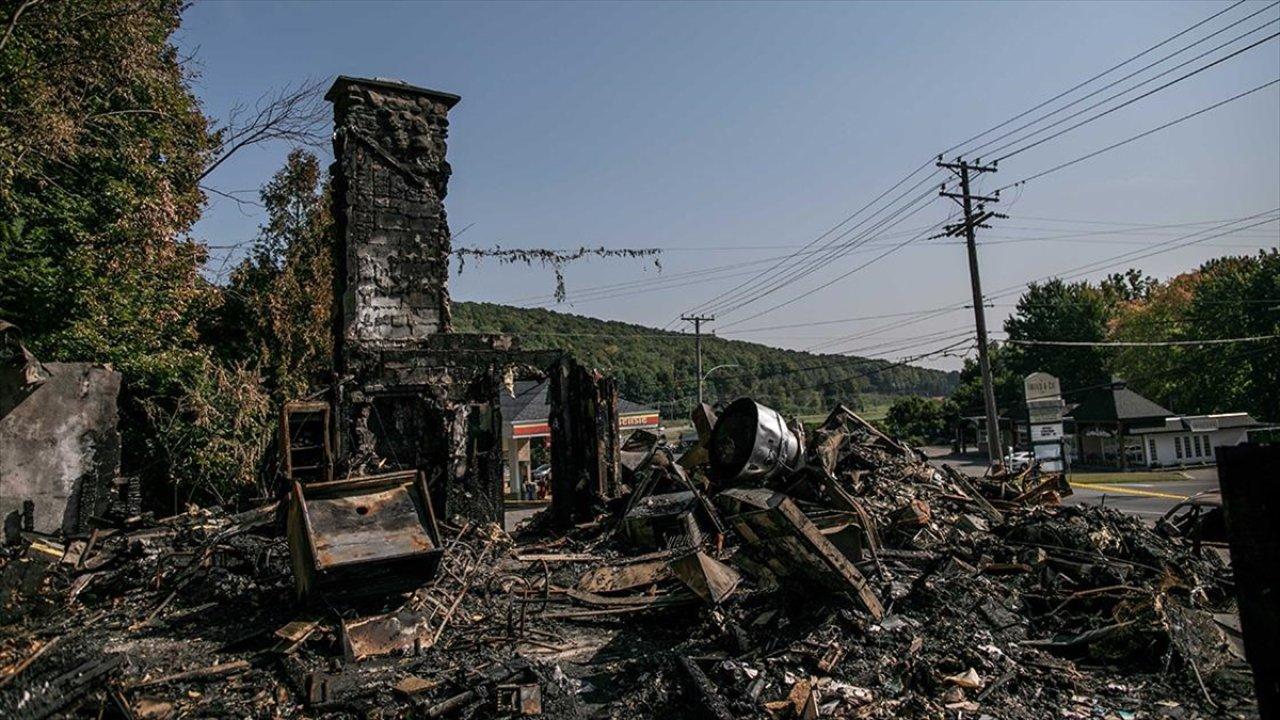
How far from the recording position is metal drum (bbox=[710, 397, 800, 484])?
9945 mm

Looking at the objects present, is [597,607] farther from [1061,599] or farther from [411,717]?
[1061,599]

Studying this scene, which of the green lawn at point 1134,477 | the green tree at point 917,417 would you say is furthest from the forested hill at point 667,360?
the green lawn at point 1134,477

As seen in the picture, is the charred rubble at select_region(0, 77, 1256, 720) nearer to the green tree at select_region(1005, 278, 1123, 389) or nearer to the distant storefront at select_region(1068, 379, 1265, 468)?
the distant storefront at select_region(1068, 379, 1265, 468)

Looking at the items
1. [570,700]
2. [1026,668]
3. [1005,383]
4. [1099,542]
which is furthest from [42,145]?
[1005,383]

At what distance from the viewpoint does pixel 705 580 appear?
22.6 ft

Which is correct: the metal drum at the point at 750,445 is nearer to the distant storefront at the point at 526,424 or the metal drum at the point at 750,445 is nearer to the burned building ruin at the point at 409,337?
the burned building ruin at the point at 409,337

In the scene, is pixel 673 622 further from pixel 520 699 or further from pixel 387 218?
pixel 387 218

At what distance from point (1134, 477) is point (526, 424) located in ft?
97.8

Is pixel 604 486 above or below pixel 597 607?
above

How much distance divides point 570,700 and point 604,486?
6615 mm

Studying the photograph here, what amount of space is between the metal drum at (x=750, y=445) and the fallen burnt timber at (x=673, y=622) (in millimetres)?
98

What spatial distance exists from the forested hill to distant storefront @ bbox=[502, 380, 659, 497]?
13.0 m

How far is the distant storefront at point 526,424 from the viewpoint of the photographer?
28203mm

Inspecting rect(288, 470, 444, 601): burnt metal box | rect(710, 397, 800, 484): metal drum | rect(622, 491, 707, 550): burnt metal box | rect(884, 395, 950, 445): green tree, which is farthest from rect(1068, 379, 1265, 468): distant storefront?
rect(288, 470, 444, 601): burnt metal box
